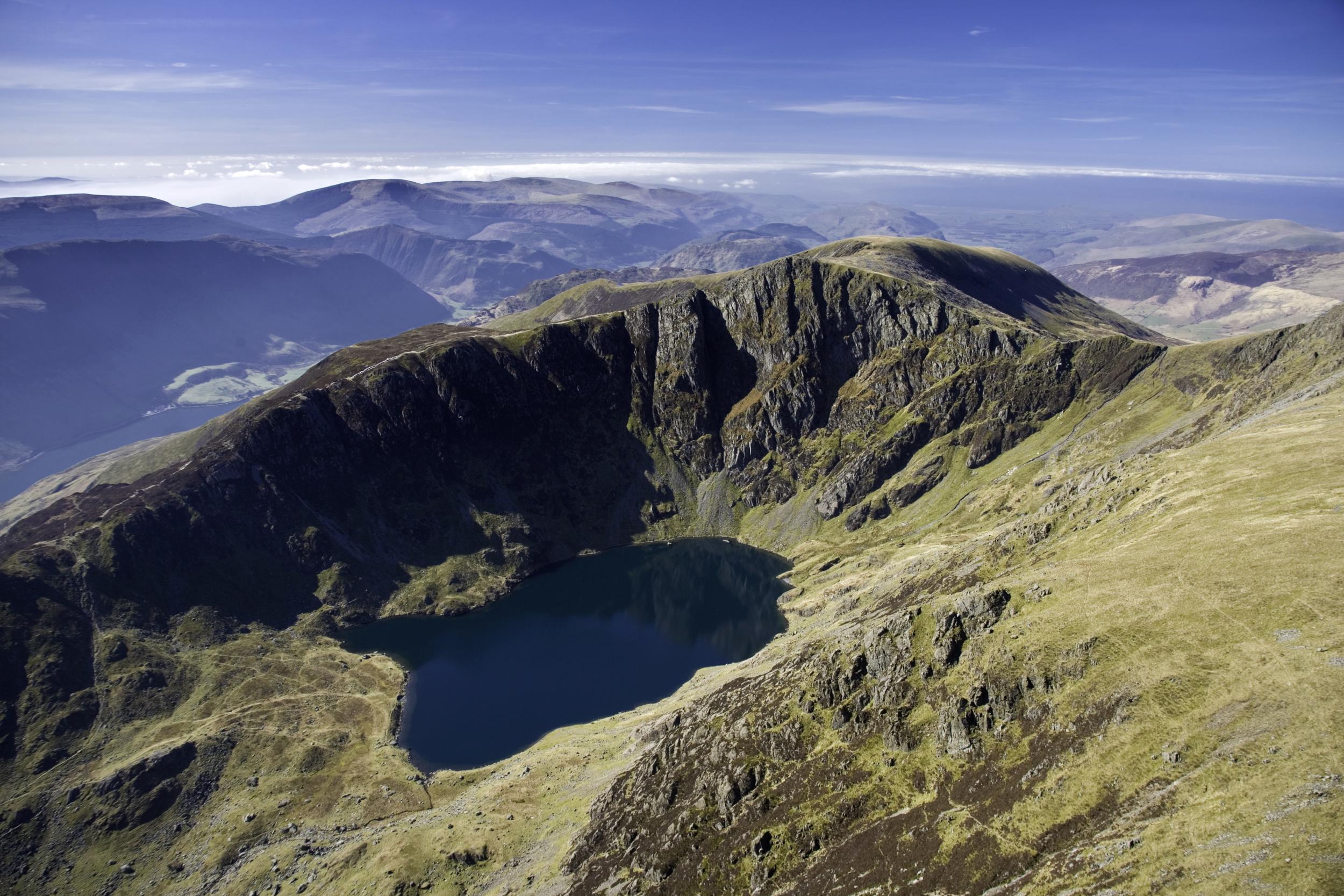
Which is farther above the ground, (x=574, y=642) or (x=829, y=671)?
(x=829, y=671)

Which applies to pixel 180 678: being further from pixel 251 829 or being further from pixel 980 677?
pixel 980 677

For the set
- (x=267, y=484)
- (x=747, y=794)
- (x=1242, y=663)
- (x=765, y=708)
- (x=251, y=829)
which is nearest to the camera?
(x=1242, y=663)

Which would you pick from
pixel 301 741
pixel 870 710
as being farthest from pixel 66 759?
pixel 870 710

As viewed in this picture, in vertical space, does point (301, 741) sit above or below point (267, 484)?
below

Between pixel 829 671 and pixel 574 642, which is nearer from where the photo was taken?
pixel 829 671

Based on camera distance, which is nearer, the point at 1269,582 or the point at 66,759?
the point at 1269,582
